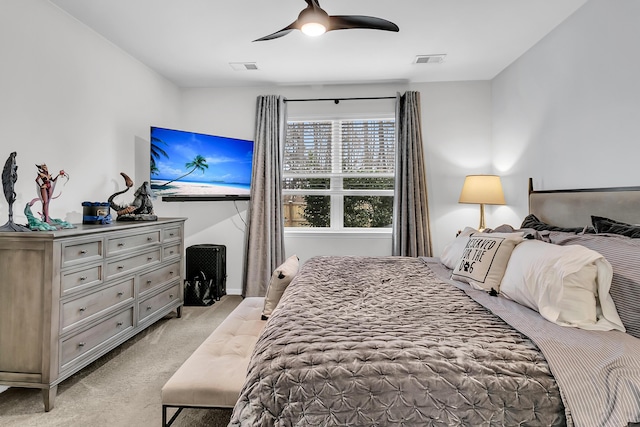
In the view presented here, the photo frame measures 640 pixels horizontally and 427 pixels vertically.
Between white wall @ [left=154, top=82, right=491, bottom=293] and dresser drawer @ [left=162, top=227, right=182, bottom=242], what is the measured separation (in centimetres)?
81

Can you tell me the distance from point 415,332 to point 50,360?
204 centimetres

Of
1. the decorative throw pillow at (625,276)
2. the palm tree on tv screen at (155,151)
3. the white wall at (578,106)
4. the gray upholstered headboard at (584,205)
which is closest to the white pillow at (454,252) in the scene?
the gray upholstered headboard at (584,205)

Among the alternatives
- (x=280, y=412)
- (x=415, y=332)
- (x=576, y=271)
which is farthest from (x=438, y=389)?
(x=576, y=271)

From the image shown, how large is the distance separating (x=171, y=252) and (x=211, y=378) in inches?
80.2

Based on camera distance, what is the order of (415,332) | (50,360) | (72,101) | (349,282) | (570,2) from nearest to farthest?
1. (415,332)
2. (50,360)
3. (349,282)
4. (570,2)
5. (72,101)

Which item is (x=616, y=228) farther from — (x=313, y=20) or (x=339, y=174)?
(x=339, y=174)

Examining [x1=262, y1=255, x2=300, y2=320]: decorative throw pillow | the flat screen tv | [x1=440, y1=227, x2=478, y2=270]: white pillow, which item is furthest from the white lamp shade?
the flat screen tv

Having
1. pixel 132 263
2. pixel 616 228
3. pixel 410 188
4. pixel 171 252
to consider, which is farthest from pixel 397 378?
pixel 410 188

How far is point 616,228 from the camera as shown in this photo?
1834 mm

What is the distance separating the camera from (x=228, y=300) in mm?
4148

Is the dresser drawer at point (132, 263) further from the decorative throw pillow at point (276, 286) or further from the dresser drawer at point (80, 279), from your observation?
the decorative throw pillow at point (276, 286)

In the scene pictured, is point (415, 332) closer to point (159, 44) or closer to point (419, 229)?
point (419, 229)

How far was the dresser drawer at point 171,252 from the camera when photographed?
10.4 ft

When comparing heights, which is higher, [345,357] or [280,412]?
[345,357]
